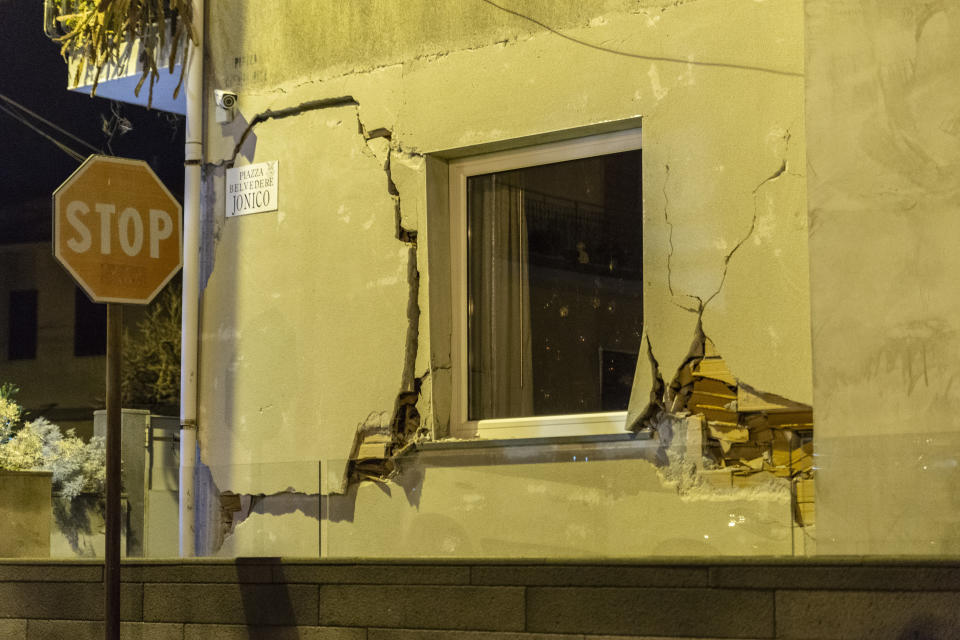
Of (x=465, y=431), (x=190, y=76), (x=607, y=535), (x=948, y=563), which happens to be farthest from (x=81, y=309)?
(x=948, y=563)

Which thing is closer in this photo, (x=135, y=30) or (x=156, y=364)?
(x=135, y=30)

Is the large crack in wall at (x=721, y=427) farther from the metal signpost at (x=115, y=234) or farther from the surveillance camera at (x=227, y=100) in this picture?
the surveillance camera at (x=227, y=100)

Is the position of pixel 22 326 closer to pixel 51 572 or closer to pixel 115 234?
pixel 51 572

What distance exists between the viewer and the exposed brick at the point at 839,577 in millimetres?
3721

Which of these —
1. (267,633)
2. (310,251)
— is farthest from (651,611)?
(310,251)

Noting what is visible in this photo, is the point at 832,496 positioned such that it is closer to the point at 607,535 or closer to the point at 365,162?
the point at 607,535

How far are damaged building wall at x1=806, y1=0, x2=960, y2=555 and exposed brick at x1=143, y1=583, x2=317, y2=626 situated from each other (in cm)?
216

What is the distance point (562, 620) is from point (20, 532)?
11.7 ft

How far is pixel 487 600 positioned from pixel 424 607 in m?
0.29

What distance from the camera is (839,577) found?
3926mm

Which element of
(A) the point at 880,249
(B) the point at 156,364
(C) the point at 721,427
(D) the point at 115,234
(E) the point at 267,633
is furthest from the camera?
(B) the point at 156,364

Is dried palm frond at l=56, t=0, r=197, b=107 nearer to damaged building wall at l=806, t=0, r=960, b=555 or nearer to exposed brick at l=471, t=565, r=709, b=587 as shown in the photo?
exposed brick at l=471, t=565, r=709, b=587

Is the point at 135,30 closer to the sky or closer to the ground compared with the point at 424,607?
closer to the sky

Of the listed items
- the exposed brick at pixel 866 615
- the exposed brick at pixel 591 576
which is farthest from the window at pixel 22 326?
the exposed brick at pixel 866 615
